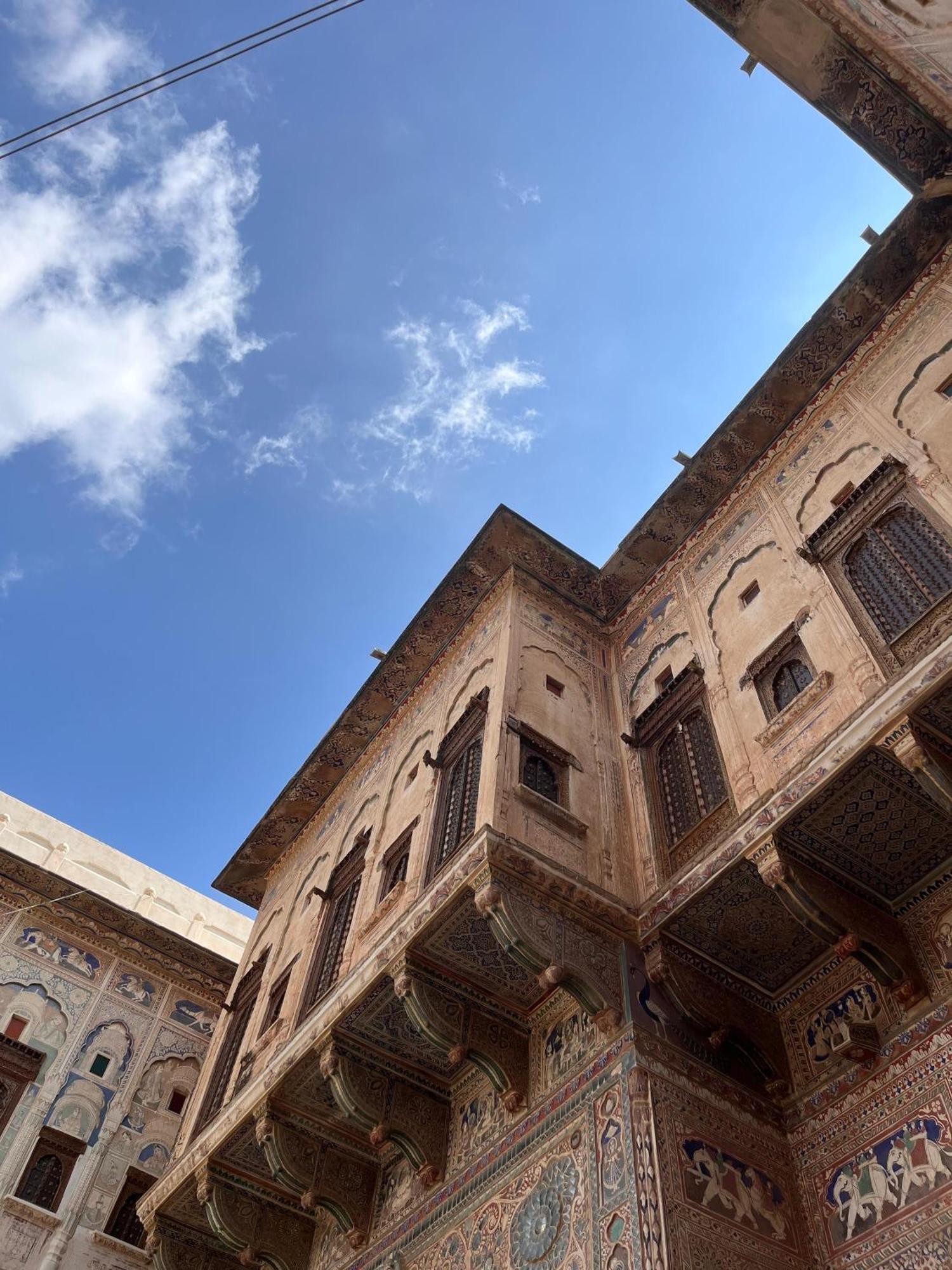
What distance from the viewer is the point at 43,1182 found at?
1154cm

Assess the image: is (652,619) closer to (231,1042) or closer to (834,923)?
(834,923)

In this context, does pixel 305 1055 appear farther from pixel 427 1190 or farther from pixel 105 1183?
pixel 105 1183

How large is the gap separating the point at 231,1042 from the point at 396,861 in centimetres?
348

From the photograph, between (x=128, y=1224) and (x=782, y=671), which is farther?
(x=128, y=1224)

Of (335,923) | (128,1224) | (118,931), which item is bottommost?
(128,1224)

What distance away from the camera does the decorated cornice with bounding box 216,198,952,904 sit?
8953 millimetres

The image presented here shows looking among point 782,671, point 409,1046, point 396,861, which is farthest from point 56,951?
point 782,671

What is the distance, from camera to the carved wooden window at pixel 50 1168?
1139cm

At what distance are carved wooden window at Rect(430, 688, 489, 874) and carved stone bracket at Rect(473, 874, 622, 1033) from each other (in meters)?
1.37

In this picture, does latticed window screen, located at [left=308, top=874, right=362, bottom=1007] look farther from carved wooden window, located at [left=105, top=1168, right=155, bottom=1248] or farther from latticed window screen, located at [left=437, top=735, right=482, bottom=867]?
carved wooden window, located at [left=105, top=1168, right=155, bottom=1248]

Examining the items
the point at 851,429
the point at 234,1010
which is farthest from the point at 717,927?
the point at 234,1010

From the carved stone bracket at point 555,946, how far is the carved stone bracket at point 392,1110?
6.31 ft

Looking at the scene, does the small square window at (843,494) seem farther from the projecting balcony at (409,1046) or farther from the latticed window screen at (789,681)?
the projecting balcony at (409,1046)

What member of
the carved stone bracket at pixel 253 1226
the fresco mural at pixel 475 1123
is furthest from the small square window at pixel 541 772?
the carved stone bracket at pixel 253 1226
